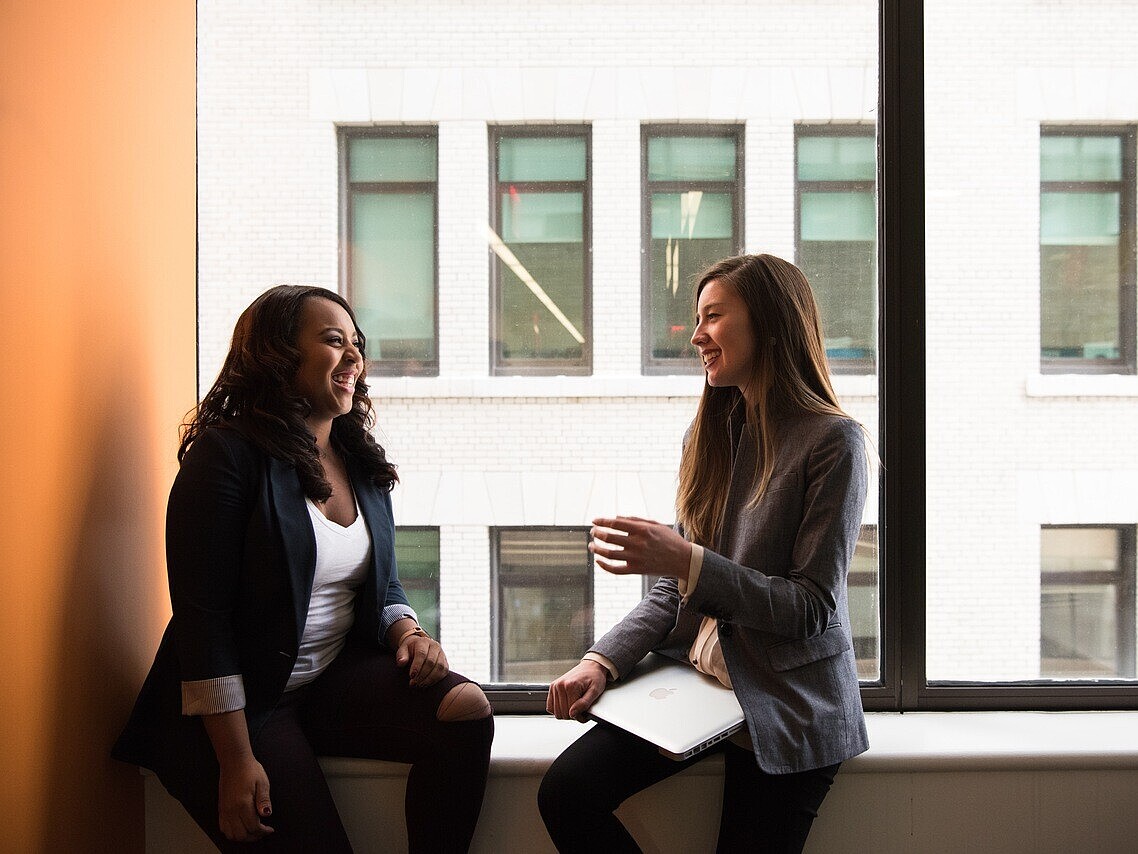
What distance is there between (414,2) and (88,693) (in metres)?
1.95

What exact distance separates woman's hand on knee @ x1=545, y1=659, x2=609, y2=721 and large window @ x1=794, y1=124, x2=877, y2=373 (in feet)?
3.65

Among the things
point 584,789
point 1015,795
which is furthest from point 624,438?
point 1015,795

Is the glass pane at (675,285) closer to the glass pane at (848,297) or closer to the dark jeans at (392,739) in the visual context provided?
the glass pane at (848,297)

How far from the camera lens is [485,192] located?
2361 millimetres

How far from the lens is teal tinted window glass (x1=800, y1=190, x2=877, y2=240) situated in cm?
229

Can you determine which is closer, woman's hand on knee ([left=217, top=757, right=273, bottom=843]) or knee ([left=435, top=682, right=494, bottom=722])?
woman's hand on knee ([left=217, top=757, right=273, bottom=843])

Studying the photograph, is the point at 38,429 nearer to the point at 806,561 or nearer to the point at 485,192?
the point at 485,192

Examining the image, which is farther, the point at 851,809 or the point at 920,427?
the point at 920,427

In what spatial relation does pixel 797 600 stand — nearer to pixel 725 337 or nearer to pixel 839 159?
pixel 725 337

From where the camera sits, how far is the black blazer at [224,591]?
4.97ft

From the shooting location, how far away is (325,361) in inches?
67.0

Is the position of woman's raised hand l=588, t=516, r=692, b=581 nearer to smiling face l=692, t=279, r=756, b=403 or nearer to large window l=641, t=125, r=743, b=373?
smiling face l=692, t=279, r=756, b=403

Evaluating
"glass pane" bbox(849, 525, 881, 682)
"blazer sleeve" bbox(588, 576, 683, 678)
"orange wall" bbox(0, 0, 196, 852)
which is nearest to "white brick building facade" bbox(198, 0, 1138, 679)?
"glass pane" bbox(849, 525, 881, 682)

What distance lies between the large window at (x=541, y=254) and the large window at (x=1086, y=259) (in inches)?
50.7
